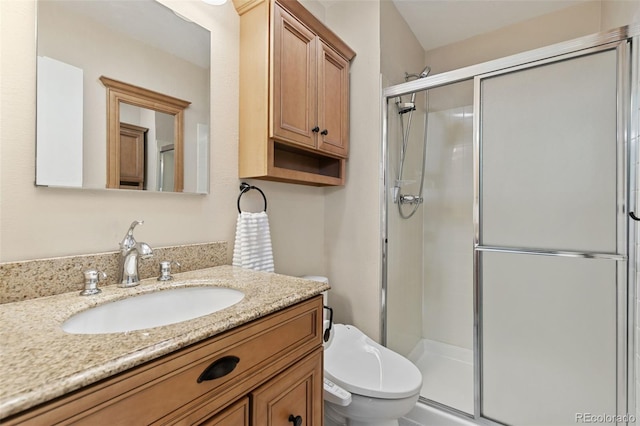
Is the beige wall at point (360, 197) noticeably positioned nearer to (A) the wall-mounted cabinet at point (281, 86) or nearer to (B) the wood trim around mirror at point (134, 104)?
(A) the wall-mounted cabinet at point (281, 86)

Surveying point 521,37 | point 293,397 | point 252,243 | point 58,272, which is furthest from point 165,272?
point 521,37

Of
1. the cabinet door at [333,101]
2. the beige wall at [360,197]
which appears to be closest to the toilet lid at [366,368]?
the beige wall at [360,197]

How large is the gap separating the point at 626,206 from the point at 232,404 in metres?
1.67

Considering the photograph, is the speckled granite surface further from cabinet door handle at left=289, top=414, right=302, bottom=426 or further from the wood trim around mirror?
cabinet door handle at left=289, top=414, right=302, bottom=426

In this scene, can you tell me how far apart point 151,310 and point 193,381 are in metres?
0.42

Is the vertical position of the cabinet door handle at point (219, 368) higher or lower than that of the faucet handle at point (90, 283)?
lower

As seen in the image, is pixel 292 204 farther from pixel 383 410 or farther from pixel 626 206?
pixel 626 206

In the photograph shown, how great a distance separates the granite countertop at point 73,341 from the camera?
0.42 m

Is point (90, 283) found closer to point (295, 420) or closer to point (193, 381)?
point (193, 381)

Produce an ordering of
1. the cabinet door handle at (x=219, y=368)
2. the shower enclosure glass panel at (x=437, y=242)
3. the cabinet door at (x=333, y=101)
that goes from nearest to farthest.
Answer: the cabinet door handle at (x=219, y=368), the cabinet door at (x=333, y=101), the shower enclosure glass panel at (x=437, y=242)

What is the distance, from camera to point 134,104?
3.51 feet

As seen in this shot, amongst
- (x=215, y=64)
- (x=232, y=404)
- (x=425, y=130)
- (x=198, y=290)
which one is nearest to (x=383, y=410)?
(x=232, y=404)

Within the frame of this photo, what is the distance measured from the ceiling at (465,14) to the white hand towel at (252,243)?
1.75 m

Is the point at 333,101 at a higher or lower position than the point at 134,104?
higher
